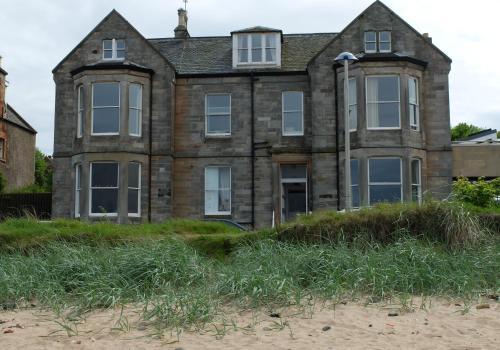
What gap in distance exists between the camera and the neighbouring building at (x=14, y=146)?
3819cm

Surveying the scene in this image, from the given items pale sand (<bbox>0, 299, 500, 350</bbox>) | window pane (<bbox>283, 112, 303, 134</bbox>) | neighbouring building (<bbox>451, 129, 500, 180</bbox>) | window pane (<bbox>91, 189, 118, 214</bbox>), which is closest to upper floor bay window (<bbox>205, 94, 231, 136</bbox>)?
window pane (<bbox>283, 112, 303, 134</bbox>)

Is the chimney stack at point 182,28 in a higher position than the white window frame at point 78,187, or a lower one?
higher

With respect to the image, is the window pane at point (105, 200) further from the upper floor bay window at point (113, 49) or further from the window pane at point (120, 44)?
the window pane at point (120, 44)

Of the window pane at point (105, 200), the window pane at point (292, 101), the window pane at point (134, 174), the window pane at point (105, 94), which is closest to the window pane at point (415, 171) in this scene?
the window pane at point (292, 101)

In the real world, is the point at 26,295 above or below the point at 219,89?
below

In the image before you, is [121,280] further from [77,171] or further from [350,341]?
[77,171]

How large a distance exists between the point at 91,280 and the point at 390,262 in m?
4.75

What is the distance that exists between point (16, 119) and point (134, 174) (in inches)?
784

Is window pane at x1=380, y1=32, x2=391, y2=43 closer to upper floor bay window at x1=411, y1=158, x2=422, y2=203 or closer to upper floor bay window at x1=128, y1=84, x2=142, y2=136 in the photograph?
upper floor bay window at x1=411, y1=158, x2=422, y2=203

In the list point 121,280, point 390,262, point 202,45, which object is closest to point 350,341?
point 390,262

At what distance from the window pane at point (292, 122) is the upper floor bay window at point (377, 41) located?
3.84 metres

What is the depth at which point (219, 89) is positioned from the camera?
2641cm

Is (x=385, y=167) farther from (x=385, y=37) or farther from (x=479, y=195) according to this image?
(x=479, y=195)

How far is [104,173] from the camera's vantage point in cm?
2472
